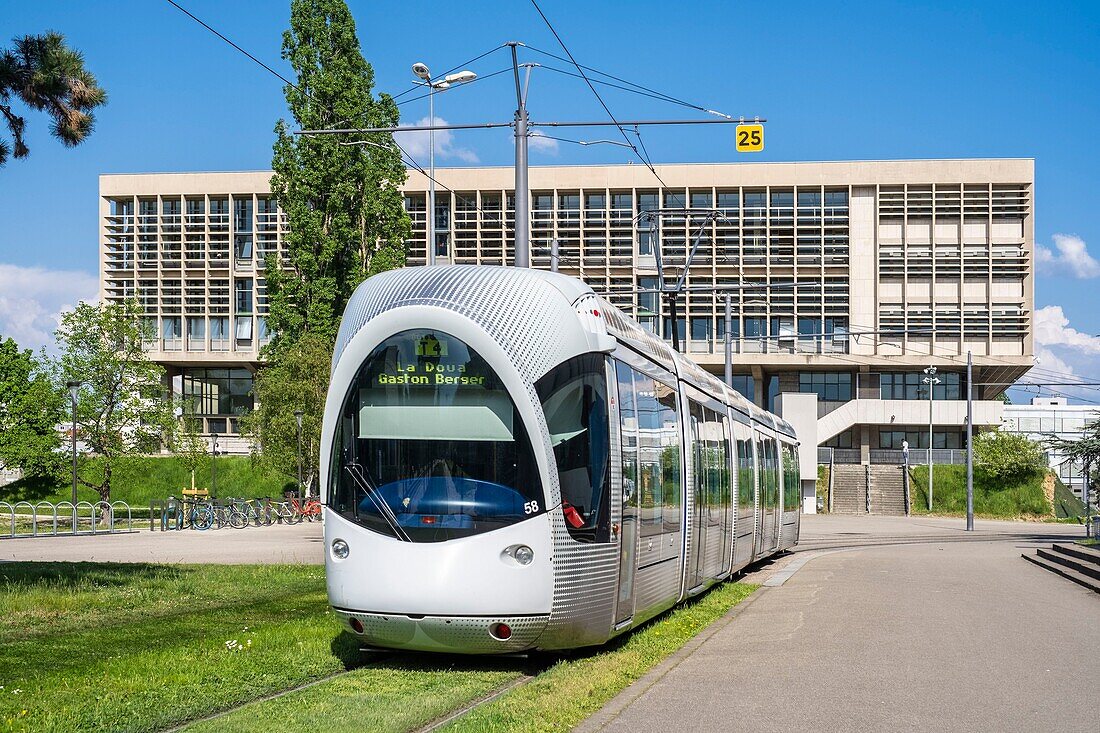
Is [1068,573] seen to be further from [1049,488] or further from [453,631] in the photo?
[1049,488]

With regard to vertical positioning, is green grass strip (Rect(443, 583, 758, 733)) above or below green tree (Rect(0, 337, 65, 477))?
below

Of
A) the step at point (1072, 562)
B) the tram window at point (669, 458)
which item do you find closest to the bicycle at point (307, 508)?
the step at point (1072, 562)

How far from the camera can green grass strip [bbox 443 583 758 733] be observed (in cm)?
810

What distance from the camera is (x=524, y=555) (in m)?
9.90

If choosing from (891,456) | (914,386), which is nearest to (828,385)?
(914,386)

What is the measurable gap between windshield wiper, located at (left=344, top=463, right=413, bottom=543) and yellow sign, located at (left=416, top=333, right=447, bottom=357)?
1038 millimetres

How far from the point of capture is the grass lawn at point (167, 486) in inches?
2534

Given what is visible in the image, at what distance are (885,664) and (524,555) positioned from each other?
11.1 feet

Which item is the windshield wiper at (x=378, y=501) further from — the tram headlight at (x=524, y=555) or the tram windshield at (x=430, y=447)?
the tram headlight at (x=524, y=555)

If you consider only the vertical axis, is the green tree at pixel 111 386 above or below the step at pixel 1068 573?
above

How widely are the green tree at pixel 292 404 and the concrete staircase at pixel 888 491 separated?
35.5 meters

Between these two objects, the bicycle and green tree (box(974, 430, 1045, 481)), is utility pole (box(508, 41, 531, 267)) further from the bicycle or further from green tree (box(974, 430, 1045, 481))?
green tree (box(974, 430, 1045, 481))

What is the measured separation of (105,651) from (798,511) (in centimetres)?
2157

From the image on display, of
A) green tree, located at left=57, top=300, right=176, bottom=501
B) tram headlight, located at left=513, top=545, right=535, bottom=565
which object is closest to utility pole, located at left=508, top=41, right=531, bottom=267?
tram headlight, located at left=513, top=545, right=535, bottom=565
